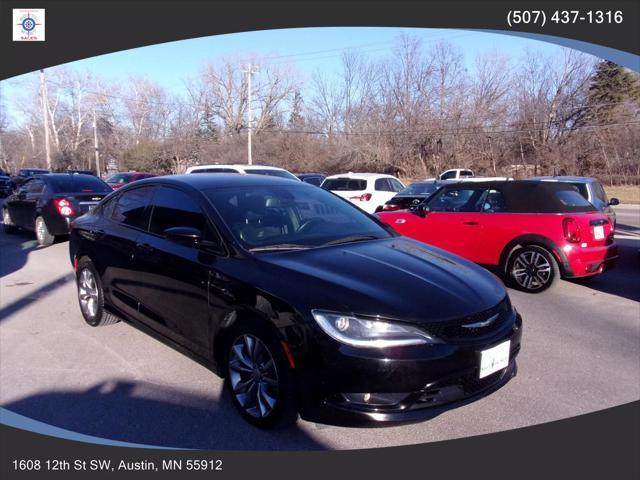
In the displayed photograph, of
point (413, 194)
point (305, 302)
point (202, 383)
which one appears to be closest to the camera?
point (305, 302)

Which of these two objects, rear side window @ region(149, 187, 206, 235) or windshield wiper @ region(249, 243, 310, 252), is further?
rear side window @ region(149, 187, 206, 235)

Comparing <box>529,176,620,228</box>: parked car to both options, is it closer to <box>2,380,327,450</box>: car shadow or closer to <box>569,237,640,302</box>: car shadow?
<box>569,237,640,302</box>: car shadow

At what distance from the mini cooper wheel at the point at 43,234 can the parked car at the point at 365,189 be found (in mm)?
7706

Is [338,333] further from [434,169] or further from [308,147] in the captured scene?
[308,147]

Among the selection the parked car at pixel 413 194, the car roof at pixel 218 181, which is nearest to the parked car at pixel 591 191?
the parked car at pixel 413 194

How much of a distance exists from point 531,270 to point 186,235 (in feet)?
16.8

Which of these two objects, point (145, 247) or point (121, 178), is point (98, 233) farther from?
point (121, 178)

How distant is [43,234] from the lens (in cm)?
1080

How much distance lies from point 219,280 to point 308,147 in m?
46.0

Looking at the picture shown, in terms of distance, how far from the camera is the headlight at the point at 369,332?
8.73 ft

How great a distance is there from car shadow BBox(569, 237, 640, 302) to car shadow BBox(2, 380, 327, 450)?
571 cm

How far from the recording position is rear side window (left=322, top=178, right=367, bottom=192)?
14.9 metres

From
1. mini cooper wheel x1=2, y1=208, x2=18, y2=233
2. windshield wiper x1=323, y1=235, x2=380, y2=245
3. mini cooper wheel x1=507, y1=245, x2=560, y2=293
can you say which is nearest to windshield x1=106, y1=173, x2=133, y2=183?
mini cooper wheel x1=2, y1=208, x2=18, y2=233

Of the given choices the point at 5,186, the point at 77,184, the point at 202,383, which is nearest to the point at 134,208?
the point at 202,383
